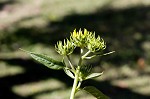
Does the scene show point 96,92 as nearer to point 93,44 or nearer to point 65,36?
point 93,44

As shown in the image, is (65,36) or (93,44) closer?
(93,44)

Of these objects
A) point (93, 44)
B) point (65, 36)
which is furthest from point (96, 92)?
point (65, 36)

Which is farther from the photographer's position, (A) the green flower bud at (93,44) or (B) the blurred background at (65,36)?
(B) the blurred background at (65,36)

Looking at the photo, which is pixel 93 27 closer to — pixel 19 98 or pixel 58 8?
pixel 58 8

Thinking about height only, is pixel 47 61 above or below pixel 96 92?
above

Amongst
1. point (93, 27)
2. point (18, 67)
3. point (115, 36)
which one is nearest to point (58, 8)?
point (93, 27)

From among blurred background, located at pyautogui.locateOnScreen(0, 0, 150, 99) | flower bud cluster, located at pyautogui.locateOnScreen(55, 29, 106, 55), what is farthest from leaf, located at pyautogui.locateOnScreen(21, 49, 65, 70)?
blurred background, located at pyautogui.locateOnScreen(0, 0, 150, 99)

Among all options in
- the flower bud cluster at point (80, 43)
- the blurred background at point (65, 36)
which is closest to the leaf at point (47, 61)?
the flower bud cluster at point (80, 43)

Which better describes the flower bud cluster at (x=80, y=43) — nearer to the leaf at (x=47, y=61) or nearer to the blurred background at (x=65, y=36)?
the leaf at (x=47, y=61)

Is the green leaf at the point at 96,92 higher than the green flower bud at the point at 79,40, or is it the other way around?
the green flower bud at the point at 79,40
